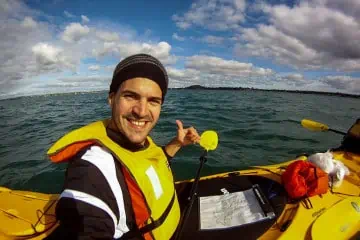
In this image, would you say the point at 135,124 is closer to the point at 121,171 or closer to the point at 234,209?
the point at 121,171

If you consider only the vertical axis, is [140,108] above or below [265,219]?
above

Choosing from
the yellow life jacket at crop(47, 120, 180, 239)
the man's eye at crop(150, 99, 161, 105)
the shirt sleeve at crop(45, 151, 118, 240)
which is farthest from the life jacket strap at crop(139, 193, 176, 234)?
the man's eye at crop(150, 99, 161, 105)

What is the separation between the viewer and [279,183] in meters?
3.67

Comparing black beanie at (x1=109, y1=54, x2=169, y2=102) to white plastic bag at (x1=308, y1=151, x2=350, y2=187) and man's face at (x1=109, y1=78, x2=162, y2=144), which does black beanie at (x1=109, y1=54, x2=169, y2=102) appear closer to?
man's face at (x1=109, y1=78, x2=162, y2=144)

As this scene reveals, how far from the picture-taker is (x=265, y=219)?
2965 mm

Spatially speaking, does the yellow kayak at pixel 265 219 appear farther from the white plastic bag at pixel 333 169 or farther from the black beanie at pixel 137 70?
the black beanie at pixel 137 70

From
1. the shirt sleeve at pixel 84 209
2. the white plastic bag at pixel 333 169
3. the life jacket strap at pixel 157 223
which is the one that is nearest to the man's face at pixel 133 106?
the shirt sleeve at pixel 84 209

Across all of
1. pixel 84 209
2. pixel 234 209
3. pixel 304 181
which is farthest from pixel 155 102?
pixel 304 181

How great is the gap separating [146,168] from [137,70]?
81cm

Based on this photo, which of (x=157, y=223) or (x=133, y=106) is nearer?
(x=133, y=106)

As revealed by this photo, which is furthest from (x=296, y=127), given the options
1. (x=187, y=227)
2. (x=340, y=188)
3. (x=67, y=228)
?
(x=67, y=228)

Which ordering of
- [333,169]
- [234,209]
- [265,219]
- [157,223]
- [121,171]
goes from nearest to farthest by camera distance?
[121,171] → [157,223] → [265,219] → [234,209] → [333,169]

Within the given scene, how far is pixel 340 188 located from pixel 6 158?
8.67 meters

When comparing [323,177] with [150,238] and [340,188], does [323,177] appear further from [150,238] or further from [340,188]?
[150,238]
